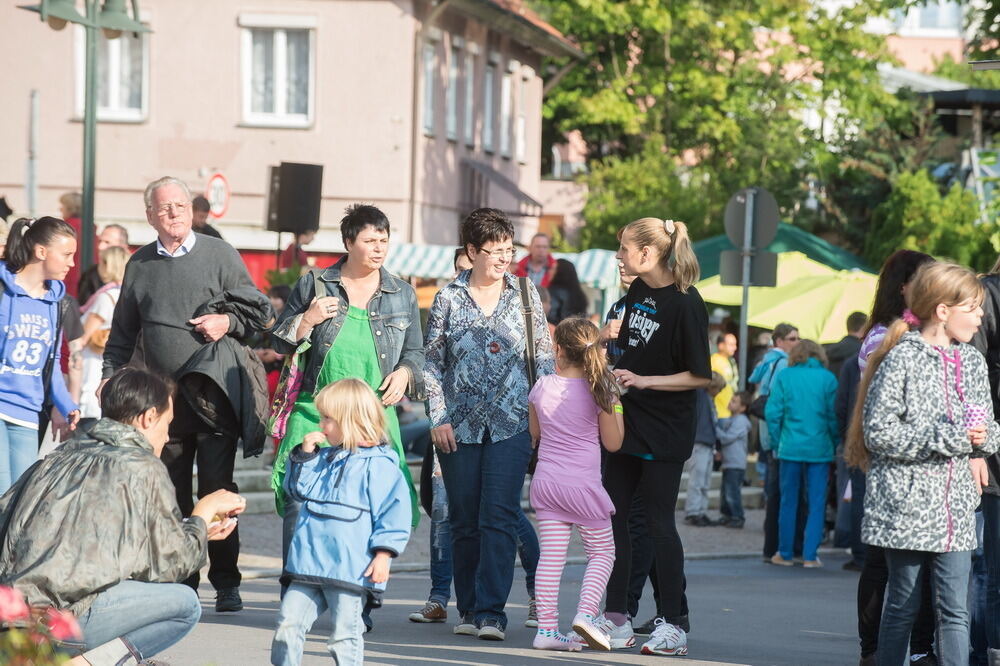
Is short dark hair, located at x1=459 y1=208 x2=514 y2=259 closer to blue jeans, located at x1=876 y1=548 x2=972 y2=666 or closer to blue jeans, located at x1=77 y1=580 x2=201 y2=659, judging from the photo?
blue jeans, located at x1=876 y1=548 x2=972 y2=666

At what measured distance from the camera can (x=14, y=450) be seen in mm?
9086

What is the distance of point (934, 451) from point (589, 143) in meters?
44.7

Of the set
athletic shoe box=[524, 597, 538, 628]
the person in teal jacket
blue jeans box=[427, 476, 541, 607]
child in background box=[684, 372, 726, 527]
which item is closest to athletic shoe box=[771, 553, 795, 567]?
the person in teal jacket

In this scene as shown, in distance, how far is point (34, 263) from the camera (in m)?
9.17

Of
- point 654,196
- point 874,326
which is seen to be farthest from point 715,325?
point 874,326

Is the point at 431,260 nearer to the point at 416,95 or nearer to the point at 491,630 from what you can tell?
the point at 416,95

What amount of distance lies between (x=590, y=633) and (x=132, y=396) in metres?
3.06

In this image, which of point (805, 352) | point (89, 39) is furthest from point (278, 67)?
point (805, 352)

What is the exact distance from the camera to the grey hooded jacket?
5.66 metres

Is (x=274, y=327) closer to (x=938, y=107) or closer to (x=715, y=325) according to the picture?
(x=715, y=325)

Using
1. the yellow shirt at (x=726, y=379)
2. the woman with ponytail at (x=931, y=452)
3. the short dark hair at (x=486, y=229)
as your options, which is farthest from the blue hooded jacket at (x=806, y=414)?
the woman with ponytail at (x=931, y=452)

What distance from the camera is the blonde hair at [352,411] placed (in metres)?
6.67

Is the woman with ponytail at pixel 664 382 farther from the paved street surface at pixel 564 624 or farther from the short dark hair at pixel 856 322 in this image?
the short dark hair at pixel 856 322

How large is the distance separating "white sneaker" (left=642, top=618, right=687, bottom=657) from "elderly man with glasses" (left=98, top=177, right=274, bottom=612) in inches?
86.2
